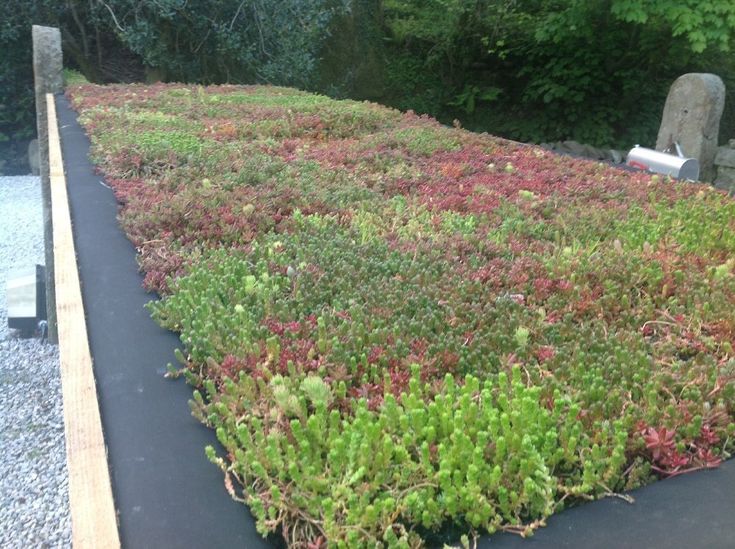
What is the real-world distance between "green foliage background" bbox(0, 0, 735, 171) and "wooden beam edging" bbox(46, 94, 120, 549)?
347 inches

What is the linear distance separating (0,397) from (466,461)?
20.0ft

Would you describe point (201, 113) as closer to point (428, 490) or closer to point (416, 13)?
point (428, 490)

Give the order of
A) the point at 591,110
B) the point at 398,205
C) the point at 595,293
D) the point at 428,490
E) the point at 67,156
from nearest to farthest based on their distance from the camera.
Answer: the point at 428,490
the point at 595,293
the point at 398,205
the point at 67,156
the point at 591,110

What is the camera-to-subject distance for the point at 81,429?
1.84 meters

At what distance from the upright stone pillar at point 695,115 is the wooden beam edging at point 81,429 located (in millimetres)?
6819

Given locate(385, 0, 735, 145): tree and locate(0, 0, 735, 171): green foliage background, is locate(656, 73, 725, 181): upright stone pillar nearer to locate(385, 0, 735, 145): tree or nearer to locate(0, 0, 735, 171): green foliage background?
locate(0, 0, 735, 171): green foliage background

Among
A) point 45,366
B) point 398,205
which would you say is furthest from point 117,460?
point 45,366

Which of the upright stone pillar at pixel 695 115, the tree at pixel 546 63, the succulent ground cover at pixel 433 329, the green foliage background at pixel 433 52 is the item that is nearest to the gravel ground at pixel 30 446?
the succulent ground cover at pixel 433 329

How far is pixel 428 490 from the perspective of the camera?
59.5 inches

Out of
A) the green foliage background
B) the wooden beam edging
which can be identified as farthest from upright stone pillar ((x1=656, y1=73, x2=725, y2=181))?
the wooden beam edging

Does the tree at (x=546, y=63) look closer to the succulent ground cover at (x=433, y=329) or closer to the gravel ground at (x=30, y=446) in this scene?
the succulent ground cover at (x=433, y=329)

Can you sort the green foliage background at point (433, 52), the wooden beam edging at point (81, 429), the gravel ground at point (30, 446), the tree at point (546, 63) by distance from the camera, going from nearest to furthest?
the wooden beam edging at point (81, 429)
the gravel ground at point (30, 446)
the green foliage background at point (433, 52)
the tree at point (546, 63)

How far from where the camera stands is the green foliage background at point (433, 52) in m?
11.1

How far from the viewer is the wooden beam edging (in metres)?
1.50
